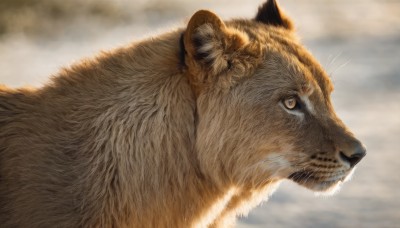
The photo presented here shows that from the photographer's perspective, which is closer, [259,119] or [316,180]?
[259,119]

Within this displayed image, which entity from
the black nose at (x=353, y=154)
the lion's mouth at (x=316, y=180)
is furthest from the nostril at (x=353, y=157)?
the lion's mouth at (x=316, y=180)

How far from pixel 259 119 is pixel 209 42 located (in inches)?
29.3

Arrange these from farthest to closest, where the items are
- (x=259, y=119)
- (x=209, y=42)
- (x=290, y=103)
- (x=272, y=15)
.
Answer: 1. (x=272, y=15)
2. (x=290, y=103)
3. (x=259, y=119)
4. (x=209, y=42)

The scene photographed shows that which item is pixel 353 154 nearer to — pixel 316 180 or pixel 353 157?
pixel 353 157

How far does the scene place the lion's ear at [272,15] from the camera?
710cm

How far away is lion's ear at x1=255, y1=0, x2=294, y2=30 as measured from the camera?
280 inches

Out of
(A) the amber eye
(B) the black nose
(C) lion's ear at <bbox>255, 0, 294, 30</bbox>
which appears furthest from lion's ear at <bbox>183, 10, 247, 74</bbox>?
(B) the black nose

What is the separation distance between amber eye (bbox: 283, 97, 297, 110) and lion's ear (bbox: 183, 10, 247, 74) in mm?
561

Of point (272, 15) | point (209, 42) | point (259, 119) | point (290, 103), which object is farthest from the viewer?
point (272, 15)

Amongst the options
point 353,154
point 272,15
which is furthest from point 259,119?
point 272,15

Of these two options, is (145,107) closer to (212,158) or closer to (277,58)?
(212,158)

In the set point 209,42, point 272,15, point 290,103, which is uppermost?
point 209,42

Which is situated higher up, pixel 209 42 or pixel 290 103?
pixel 209 42

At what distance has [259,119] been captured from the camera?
20.0 ft
